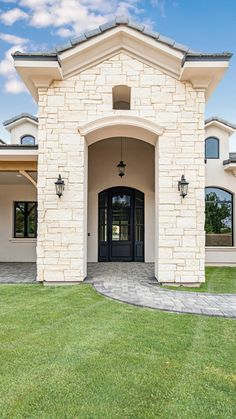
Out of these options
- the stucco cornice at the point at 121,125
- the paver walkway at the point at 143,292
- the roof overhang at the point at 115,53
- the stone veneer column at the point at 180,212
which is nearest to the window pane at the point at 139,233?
the paver walkway at the point at 143,292

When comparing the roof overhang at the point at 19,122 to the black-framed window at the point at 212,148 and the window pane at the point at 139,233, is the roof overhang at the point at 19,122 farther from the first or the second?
the black-framed window at the point at 212,148

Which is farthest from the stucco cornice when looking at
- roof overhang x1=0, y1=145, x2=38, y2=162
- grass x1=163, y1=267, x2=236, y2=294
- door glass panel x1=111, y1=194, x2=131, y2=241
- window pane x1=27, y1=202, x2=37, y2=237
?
window pane x1=27, y1=202, x2=37, y2=237

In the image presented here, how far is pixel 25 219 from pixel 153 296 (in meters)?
7.81

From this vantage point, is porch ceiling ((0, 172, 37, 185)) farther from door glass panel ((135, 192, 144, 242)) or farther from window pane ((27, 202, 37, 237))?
door glass panel ((135, 192, 144, 242))

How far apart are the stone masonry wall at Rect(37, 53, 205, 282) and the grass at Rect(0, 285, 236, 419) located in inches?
81.2

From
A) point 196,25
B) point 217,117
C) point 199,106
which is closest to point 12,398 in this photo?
point 199,106

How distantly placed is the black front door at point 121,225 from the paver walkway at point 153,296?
8.77ft

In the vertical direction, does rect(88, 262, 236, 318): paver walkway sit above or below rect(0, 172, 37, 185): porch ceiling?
below

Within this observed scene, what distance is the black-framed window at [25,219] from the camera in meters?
12.4

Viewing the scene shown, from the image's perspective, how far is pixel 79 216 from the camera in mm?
7250

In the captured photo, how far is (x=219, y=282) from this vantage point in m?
7.79

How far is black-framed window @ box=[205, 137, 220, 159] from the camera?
11.3 m

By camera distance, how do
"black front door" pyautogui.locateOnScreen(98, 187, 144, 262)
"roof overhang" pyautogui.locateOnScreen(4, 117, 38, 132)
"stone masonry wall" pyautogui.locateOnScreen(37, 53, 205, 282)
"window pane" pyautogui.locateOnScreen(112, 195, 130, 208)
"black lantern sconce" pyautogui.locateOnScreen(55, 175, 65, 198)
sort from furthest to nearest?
"roof overhang" pyautogui.locateOnScreen(4, 117, 38, 132) < "window pane" pyautogui.locateOnScreen(112, 195, 130, 208) < "black front door" pyautogui.locateOnScreen(98, 187, 144, 262) < "stone masonry wall" pyautogui.locateOnScreen(37, 53, 205, 282) < "black lantern sconce" pyautogui.locateOnScreen(55, 175, 65, 198)

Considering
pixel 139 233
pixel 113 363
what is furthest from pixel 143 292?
pixel 139 233
